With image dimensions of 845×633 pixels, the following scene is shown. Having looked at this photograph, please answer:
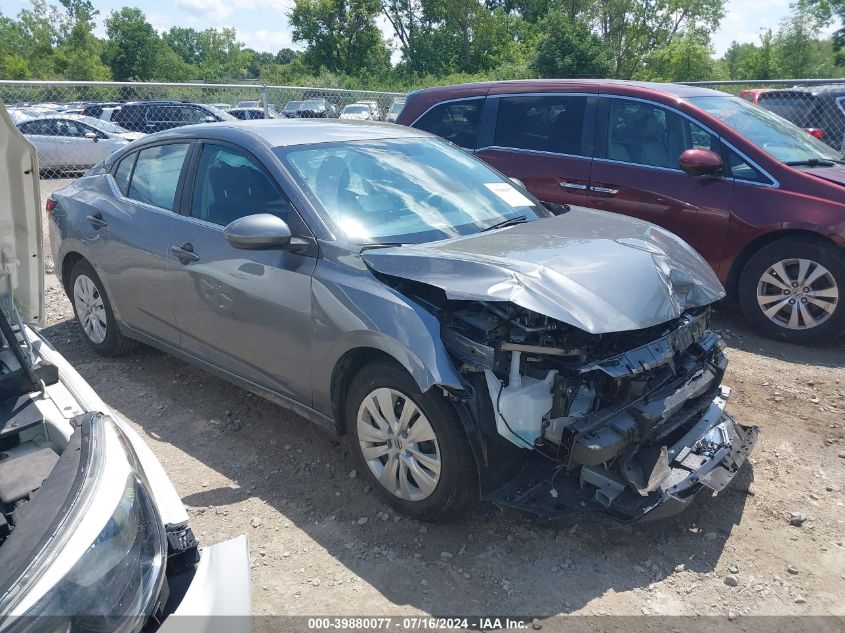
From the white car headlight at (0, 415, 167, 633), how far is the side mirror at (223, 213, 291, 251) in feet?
4.94

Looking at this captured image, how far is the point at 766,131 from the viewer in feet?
18.5

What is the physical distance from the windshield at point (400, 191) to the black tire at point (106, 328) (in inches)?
79.9

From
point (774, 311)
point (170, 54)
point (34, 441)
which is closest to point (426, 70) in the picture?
point (170, 54)

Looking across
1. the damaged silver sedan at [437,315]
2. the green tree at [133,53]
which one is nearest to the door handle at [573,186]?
the damaged silver sedan at [437,315]

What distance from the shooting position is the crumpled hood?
273 cm

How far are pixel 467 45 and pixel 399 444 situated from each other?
44.7 m

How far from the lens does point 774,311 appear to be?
5.18 m

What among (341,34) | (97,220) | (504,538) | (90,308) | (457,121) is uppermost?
(341,34)

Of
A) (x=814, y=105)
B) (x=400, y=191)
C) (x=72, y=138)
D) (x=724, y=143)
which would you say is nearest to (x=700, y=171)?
(x=724, y=143)

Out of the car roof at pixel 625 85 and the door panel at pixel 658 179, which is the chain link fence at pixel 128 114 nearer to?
the car roof at pixel 625 85

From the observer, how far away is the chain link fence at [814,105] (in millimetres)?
8953

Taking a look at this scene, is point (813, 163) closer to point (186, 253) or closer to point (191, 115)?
point (186, 253)

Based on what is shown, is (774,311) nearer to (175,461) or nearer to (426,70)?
(175,461)

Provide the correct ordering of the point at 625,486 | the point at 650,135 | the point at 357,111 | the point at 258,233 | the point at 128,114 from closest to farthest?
1. the point at 625,486
2. the point at 258,233
3. the point at 650,135
4. the point at 357,111
5. the point at 128,114
